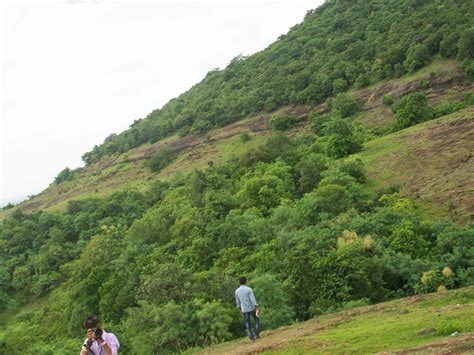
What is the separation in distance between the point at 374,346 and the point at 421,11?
8871cm

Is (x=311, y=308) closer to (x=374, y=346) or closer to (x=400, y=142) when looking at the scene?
(x=374, y=346)

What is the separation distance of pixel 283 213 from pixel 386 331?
22874mm

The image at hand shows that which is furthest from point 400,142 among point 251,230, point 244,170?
point 251,230

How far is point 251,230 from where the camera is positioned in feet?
115

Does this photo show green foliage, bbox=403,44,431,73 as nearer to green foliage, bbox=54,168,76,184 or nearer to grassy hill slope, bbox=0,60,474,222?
grassy hill slope, bbox=0,60,474,222

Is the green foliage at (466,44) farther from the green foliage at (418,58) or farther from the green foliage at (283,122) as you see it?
the green foliage at (283,122)

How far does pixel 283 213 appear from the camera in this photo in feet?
118

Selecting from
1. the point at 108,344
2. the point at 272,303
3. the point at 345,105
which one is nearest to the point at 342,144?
the point at 345,105

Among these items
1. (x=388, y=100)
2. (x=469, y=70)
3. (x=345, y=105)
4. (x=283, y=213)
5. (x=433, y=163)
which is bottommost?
(x=433, y=163)

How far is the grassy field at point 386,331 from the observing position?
451 inches

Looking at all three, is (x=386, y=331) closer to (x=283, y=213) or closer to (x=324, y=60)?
(x=283, y=213)

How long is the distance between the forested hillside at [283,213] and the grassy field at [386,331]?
358 centimetres

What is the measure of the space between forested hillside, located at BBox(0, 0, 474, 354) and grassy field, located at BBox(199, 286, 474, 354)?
11.8ft

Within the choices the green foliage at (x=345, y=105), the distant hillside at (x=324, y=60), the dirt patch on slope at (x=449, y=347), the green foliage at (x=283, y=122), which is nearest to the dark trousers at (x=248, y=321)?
the dirt patch on slope at (x=449, y=347)
